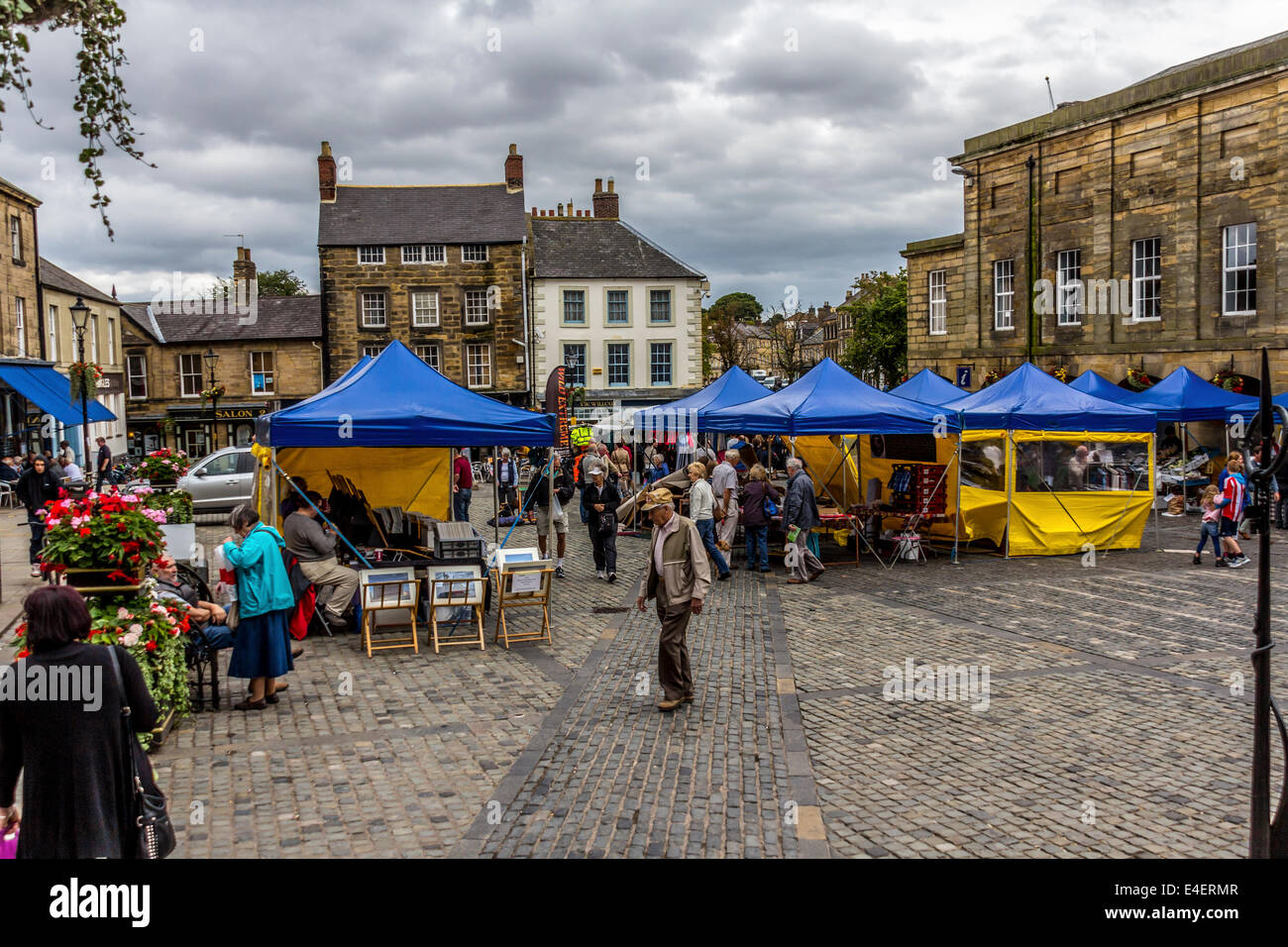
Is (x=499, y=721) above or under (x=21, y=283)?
under

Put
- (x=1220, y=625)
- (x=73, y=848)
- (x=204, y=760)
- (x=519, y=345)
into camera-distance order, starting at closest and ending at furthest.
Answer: (x=73, y=848)
(x=204, y=760)
(x=1220, y=625)
(x=519, y=345)

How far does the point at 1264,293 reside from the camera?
24.6m

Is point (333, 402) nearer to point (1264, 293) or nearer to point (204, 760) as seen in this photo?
point (204, 760)

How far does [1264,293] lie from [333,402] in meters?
23.3

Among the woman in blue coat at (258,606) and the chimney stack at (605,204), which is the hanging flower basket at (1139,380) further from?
the chimney stack at (605,204)

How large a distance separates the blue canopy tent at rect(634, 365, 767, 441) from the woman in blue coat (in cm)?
1084

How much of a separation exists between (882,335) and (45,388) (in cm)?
4337

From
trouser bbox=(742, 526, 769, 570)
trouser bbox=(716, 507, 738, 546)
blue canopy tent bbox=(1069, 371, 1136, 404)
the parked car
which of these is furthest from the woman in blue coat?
blue canopy tent bbox=(1069, 371, 1136, 404)

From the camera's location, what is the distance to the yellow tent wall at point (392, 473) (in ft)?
47.7

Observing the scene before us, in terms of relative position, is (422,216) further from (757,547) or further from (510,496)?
(757,547)

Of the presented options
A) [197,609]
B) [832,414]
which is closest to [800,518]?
[832,414]

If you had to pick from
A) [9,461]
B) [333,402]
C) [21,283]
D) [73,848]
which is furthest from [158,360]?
[73,848]

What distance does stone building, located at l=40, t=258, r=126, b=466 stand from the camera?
1320 inches
